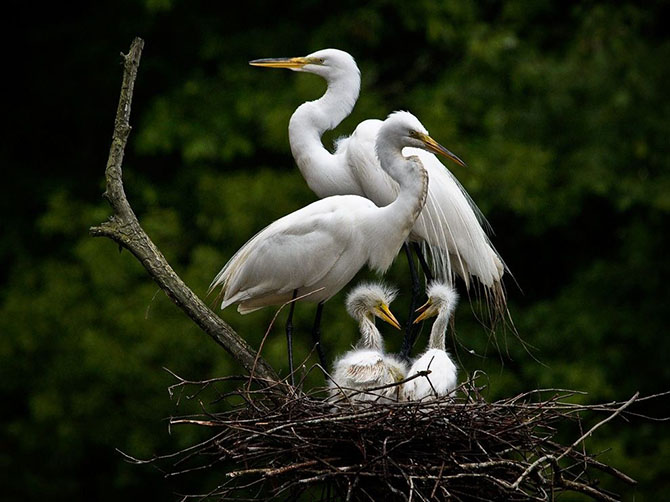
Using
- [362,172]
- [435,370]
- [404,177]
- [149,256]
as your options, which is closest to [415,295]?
[362,172]

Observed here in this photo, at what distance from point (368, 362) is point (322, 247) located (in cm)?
59

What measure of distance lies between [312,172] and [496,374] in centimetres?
340

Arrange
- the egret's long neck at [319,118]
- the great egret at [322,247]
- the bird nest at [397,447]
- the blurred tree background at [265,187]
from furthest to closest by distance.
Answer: the blurred tree background at [265,187], the egret's long neck at [319,118], the great egret at [322,247], the bird nest at [397,447]

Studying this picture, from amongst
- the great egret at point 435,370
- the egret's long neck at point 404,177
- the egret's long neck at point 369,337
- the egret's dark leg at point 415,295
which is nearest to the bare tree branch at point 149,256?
the great egret at point 435,370

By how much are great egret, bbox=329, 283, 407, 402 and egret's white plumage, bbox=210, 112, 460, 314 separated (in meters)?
0.11

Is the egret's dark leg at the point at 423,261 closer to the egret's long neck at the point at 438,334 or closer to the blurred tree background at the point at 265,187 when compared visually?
the egret's long neck at the point at 438,334

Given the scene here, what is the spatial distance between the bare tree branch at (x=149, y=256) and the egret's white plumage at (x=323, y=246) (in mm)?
544

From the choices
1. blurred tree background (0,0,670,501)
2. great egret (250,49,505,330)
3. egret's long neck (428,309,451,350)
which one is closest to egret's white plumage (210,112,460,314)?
egret's long neck (428,309,451,350)

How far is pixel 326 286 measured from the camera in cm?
512

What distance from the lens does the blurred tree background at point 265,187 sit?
8.78 metres

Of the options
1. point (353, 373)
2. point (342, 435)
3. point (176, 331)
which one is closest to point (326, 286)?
point (353, 373)

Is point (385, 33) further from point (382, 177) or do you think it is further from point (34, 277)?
point (382, 177)

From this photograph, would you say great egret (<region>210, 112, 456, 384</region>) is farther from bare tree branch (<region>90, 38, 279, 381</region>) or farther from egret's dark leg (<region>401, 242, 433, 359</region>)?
bare tree branch (<region>90, 38, 279, 381</region>)

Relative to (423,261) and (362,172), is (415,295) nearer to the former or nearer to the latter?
(423,261)
